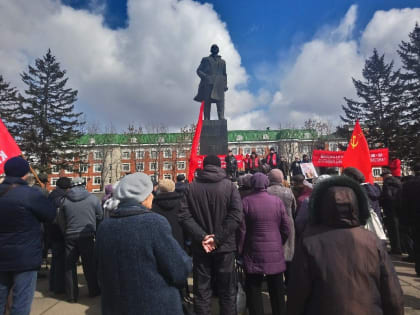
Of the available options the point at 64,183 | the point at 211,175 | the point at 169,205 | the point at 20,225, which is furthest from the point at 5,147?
the point at 211,175

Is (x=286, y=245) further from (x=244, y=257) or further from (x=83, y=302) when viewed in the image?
(x=83, y=302)

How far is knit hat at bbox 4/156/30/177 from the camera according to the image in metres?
2.99

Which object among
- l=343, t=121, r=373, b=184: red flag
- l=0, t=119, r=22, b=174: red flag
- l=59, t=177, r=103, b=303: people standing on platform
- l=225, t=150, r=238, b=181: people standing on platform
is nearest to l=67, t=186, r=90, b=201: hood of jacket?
l=59, t=177, r=103, b=303: people standing on platform

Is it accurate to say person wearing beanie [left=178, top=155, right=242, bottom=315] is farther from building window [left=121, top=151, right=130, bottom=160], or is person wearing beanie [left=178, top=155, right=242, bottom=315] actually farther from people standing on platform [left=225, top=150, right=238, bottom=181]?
building window [left=121, top=151, right=130, bottom=160]

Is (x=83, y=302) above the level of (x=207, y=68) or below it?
below

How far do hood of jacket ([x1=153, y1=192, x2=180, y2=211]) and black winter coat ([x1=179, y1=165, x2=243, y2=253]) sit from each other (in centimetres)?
103

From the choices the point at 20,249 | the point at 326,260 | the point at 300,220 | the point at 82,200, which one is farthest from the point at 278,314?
the point at 82,200

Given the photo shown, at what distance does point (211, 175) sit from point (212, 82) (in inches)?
308

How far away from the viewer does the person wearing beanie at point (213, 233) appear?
3137 millimetres

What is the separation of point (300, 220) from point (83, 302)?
3.72 metres

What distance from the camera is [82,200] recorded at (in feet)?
14.6

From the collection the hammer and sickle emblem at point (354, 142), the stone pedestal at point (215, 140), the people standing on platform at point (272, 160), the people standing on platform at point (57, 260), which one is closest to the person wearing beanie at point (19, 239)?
the people standing on platform at point (57, 260)

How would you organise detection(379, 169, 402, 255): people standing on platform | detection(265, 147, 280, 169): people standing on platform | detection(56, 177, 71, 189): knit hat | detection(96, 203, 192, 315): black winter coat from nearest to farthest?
1. detection(96, 203, 192, 315): black winter coat
2. detection(56, 177, 71, 189): knit hat
3. detection(379, 169, 402, 255): people standing on platform
4. detection(265, 147, 280, 169): people standing on platform

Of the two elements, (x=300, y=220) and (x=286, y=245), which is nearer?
(x=300, y=220)
